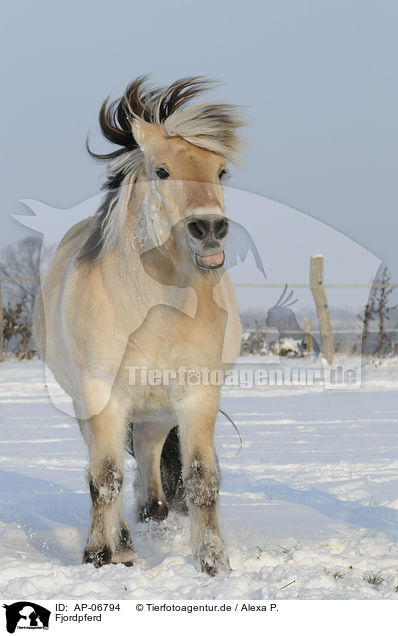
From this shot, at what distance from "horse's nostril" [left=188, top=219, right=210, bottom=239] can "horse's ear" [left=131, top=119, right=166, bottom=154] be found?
1.92ft

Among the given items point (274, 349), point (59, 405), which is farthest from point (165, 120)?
point (274, 349)

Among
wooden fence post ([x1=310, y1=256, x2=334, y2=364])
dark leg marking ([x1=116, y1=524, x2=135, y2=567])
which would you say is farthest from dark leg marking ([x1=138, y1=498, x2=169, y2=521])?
wooden fence post ([x1=310, y1=256, x2=334, y2=364])

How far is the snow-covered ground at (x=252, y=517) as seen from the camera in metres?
3.09

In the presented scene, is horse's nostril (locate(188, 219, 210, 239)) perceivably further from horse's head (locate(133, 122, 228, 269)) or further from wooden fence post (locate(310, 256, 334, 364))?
wooden fence post (locate(310, 256, 334, 364))

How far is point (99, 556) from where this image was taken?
3.49 meters

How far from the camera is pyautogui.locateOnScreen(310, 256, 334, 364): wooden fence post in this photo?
13859 millimetres

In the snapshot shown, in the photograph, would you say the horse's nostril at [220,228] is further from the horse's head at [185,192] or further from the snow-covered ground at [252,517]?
the snow-covered ground at [252,517]

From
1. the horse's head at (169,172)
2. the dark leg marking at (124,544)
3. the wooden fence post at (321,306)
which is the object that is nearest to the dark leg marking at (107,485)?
the dark leg marking at (124,544)

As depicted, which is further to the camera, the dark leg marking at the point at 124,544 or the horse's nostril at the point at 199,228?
the dark leg marking at the point at 124,544

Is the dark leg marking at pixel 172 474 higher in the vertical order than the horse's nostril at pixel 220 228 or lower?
lower

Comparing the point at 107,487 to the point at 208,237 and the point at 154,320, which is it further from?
the point at 208,237

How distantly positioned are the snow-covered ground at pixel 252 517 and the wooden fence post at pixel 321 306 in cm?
475
